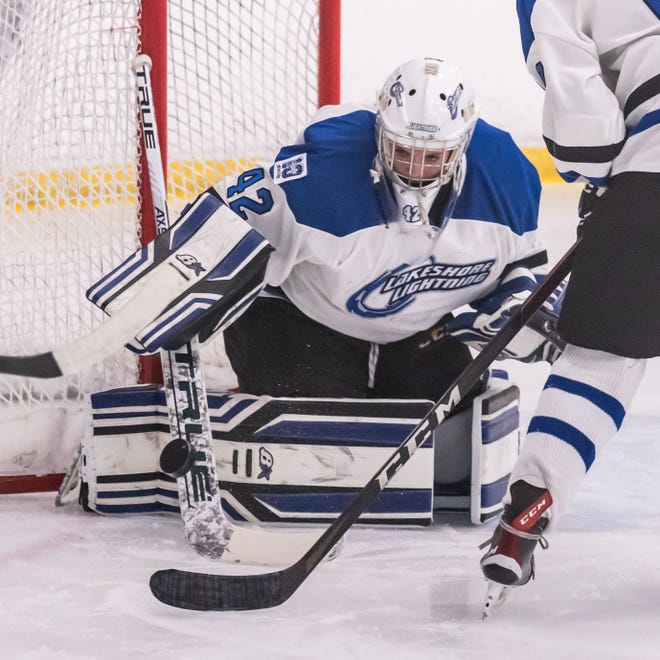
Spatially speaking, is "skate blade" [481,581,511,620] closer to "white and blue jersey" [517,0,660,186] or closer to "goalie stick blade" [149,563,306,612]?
"goalie stick blade" [149,563,306,612]

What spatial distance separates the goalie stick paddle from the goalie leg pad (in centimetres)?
44

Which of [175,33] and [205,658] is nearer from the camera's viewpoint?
[205,658]

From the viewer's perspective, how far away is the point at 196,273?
1.98 meters

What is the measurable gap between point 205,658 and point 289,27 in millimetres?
1525

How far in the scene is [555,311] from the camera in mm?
2252

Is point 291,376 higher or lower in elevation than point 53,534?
higher

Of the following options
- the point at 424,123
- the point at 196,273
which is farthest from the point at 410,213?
the point at 196,273

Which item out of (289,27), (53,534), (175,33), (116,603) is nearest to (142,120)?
(175,33)

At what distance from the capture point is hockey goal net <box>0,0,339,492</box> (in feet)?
7.55

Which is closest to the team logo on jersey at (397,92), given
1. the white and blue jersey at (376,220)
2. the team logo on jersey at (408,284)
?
the white and blue jersey at (376,220)

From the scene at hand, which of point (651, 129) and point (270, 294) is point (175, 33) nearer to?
point (270, 294)

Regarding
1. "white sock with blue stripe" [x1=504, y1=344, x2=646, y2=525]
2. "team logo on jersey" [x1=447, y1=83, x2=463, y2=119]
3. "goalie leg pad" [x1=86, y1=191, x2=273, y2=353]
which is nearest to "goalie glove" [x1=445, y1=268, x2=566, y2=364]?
"team logo on jersey" [x1=447, y1=83, x2=463, y2=119]

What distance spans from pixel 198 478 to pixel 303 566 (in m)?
0.42

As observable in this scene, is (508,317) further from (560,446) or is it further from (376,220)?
(560,446)
